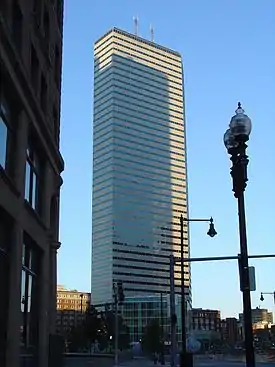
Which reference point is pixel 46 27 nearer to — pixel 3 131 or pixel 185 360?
pixel 3 131

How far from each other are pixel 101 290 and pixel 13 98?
163438 millimetres

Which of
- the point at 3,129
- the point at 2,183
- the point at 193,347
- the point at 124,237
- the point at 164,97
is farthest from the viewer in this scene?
the point at 164,97

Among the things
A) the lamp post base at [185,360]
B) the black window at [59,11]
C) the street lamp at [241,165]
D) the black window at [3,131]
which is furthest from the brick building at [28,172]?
the street lamp at [241,165]

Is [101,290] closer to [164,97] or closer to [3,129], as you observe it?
[164,97]

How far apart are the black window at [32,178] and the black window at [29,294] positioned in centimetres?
192

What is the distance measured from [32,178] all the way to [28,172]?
42.8 inches

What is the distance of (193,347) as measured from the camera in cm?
3597

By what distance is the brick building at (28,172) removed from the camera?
68.6ft

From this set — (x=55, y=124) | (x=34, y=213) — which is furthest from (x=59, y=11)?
(x=34, y=213)

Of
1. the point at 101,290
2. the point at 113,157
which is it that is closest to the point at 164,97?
the point at 113,157

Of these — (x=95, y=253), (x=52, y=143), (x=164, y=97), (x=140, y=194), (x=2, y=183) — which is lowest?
(x=2, y=183)

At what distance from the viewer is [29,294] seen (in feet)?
85.4

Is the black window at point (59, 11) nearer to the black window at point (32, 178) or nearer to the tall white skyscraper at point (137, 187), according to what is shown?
the black window at point (32, 178)

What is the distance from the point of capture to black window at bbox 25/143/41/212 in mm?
25984
